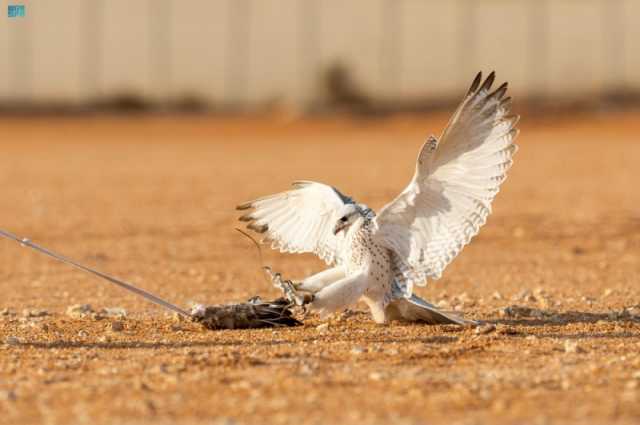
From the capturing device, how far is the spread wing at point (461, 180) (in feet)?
25.5

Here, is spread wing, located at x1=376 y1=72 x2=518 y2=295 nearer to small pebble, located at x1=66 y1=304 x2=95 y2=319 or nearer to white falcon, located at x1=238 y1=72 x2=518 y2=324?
white falcon, located at x1=238 y1=72 x2=518 y2=324

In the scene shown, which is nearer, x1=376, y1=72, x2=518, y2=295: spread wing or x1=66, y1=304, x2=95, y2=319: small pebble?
x1=376, y1=72, x2=518, y2=295: spread wing

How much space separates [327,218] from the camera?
8312mm

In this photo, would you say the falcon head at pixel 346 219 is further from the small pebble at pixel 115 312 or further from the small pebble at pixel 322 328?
the small pebble at pixel 115 312

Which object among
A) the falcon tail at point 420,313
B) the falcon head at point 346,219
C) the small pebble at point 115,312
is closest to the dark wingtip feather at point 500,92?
the falcon head at point 346,219

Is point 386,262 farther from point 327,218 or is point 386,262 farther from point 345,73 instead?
point 345,73

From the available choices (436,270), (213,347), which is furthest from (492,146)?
(213,347)

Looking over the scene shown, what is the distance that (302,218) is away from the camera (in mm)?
8445

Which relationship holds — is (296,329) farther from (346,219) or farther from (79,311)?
(79,311)

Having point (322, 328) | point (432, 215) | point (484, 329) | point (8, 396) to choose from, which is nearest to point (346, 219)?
point (432, 215)

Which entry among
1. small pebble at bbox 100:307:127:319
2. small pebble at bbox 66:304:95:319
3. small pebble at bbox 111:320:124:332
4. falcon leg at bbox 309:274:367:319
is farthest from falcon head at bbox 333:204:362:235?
small pebble at bbox 66:304:95:319

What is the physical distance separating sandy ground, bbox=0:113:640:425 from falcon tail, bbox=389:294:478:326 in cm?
8

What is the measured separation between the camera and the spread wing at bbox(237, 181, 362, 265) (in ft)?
Answer: 27.1

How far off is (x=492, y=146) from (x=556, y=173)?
15819mm
